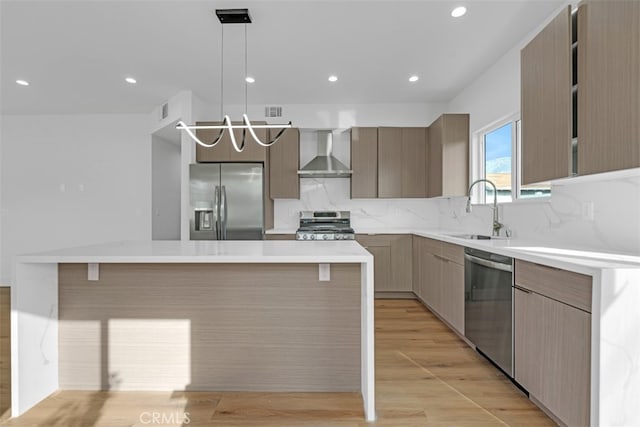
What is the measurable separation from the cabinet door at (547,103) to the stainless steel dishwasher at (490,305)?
0.66m

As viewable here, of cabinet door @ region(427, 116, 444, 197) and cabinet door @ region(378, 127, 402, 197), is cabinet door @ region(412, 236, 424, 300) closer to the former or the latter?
cabinet door @ region(427, 116, 444, 197)

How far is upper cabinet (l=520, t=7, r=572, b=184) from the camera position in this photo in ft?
6.07

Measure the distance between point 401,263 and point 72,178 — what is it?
530cm

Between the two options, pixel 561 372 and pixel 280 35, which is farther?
pixel 280 35

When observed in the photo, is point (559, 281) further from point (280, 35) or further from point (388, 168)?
point (388, 168)

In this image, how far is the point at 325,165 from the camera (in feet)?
14.7

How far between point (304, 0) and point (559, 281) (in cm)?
244

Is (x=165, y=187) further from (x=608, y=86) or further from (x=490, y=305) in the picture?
(x=608, y=86)

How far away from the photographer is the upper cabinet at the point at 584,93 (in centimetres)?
146

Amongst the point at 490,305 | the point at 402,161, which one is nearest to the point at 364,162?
the point at 402,161

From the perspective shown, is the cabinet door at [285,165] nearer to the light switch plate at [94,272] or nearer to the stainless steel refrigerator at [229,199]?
the stainless steel refrigerator at [229,199]

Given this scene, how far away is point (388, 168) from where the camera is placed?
449 cm

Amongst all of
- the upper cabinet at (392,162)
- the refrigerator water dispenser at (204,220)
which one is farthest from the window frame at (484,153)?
the refrigerator water dispenser at (204,220)

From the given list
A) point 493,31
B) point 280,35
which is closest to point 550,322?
point 493,31
